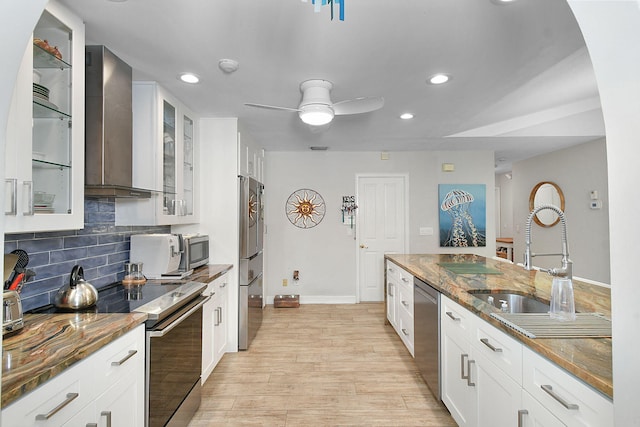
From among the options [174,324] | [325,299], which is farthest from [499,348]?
[325,299]

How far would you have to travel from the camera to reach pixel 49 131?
1.57 m

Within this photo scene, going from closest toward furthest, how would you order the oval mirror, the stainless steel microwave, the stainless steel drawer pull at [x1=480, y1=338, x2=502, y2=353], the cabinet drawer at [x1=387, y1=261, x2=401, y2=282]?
the stainless steel drawer pull at [x1=480, y1=338, x2=502, y2=353]
the stainless steel microwave
the cabinet drawer at [x1=387, y1=261, x2=401, y2=282]
the oval mirror

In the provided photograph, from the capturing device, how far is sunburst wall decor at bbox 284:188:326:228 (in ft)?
17.2

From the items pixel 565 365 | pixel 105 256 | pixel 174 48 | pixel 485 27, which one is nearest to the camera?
pixel 565 365

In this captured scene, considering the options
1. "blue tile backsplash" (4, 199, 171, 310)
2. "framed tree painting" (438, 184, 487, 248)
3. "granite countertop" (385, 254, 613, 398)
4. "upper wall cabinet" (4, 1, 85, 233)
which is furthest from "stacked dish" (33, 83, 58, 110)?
"framed tree painting" (438, 184, 487, 248)

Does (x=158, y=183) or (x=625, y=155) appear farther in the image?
(x=158, y=183)

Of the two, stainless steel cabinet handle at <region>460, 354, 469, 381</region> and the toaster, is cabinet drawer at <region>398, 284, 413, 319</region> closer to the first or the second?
stainless steel cabinet handle at <region>460, 354, 469, 381</region>

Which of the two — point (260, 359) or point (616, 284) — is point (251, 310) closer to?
point (260, 359)

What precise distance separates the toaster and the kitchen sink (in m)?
2.26

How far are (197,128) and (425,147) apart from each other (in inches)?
128

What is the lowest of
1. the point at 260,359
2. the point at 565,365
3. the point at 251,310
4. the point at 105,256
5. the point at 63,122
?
the point at 260,359

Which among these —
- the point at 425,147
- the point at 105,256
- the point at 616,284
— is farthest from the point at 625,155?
the point at 425,147

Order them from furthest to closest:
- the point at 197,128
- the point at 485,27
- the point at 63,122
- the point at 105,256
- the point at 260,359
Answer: the point at 197,128 < the point at 260,359 < the point at 105,256 < the point at 485,27 < the point at 63,122

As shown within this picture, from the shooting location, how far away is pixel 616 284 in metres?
0.75
